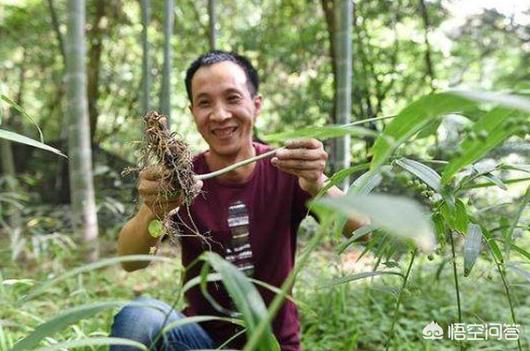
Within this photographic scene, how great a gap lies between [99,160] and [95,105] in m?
0.89

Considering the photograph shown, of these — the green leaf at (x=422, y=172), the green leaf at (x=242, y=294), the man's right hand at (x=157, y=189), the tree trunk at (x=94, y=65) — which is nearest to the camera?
the green leaf at (x=242, y=294)

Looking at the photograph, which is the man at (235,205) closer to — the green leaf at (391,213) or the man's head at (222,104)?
the man's head at (222,104)

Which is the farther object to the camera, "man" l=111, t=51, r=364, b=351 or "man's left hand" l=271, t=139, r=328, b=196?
"man" l=111, t=51, r=364, b=351

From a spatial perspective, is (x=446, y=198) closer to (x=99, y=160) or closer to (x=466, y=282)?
(x=466, y=282)

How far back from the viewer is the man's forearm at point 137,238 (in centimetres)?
104

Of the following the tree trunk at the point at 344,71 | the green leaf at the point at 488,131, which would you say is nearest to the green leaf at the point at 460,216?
the green leaf at the point at 488,131

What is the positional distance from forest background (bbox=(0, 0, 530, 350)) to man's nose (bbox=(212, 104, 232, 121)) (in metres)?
0.24

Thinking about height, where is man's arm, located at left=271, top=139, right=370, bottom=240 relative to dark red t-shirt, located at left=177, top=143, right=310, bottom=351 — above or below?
above

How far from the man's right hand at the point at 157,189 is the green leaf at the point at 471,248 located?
0.44 meters

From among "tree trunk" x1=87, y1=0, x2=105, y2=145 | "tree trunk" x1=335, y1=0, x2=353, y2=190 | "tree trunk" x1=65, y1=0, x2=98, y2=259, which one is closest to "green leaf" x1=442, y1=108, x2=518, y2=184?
"tree trunk" x1=335, y1=0, x2=353, y2=190

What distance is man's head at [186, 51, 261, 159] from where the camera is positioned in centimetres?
124

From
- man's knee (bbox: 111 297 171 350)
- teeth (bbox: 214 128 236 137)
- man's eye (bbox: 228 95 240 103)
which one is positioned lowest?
man's knee (bbox: 111 297 171 350)

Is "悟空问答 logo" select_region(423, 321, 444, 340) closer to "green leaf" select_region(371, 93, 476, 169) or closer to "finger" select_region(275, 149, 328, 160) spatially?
"finger" select_region(275, 149, 328, 160)

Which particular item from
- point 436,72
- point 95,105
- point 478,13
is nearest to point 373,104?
point 436,72
